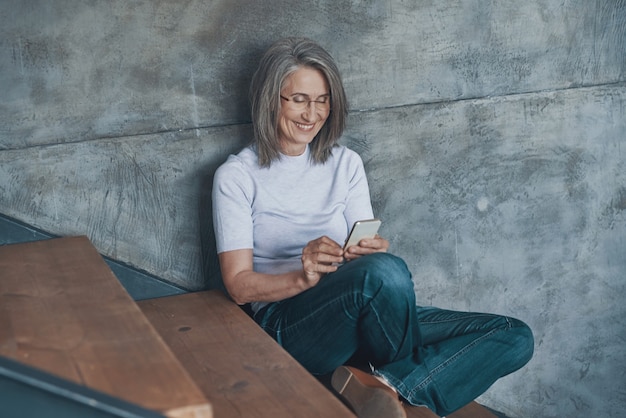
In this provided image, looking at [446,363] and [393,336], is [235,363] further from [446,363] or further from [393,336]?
[446,363]

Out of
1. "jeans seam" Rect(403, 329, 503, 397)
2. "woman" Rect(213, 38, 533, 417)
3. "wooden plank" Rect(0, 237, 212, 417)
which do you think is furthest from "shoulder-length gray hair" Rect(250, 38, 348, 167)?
"jeans seam" Rect(403, 329, 503, 397)

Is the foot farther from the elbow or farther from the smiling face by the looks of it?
the smiling face

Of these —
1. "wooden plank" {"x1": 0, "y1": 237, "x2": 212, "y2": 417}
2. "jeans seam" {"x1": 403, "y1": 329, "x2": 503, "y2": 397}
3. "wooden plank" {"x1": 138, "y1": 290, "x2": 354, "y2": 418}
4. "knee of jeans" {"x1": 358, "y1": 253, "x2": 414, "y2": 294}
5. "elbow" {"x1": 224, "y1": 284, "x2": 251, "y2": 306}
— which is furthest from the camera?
"elbow" {"x1": 224, "y1": 284, "x2": 251, "y2": 306}

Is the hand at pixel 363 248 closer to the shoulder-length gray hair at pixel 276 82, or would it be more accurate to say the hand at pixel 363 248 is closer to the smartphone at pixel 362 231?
the smartphone at pixel 362 231

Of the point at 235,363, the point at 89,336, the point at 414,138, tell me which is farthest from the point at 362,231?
the point at 89,336

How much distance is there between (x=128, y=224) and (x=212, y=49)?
2.20 ft

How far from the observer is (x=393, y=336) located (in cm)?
255

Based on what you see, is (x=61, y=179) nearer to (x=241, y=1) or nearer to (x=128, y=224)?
(x=128, y=224)

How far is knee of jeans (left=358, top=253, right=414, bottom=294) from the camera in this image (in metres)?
2.49

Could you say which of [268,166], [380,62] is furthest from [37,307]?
[380,62]

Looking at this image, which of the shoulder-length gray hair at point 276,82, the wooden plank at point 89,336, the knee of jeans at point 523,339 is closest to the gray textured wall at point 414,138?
the shoulder-length gray hair at point 276,82

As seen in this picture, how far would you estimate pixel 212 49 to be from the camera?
2998mm

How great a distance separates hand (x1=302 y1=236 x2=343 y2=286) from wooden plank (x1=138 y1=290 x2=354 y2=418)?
232mm

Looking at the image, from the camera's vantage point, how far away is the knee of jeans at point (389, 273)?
8.16 ft
